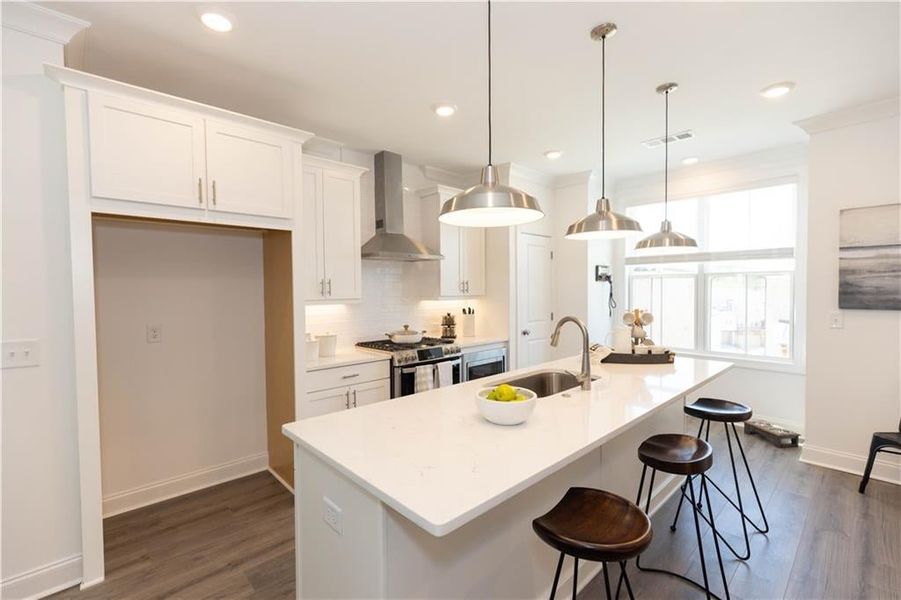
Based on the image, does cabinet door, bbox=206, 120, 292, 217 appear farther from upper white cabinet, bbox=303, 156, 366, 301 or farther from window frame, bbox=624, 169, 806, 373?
window frame, bbox=624, 169, 806, 373

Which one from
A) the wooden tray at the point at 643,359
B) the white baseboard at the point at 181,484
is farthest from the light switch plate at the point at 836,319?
the white baseboard at the point at 181,484

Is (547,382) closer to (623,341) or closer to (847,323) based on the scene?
(623,341)

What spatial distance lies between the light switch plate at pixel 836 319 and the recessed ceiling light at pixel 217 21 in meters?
4.45

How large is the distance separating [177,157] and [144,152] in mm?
150

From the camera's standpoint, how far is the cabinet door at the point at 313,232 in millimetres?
3186

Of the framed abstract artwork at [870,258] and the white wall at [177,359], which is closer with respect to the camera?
the white wall at [177,359]

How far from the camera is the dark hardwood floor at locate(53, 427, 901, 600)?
6.63 ft

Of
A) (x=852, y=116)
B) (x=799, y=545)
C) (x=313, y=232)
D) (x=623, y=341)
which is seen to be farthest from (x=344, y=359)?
(x=852, y=116)

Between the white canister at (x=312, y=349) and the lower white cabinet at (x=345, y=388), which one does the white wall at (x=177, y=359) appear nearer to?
the white canister at (x=312, y=349)

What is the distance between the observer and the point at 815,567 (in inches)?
84.1

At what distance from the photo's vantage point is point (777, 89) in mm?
2721

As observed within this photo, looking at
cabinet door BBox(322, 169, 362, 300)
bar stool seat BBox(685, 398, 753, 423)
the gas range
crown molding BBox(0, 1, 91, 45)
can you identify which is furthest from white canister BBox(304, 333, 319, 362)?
bar stool seat BBox(685, 398, 753, 423)

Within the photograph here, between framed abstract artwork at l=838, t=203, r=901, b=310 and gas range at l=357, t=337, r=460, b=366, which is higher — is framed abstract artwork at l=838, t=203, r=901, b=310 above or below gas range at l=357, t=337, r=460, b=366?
above

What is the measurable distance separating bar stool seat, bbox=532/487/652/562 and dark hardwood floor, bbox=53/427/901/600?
0.82m
